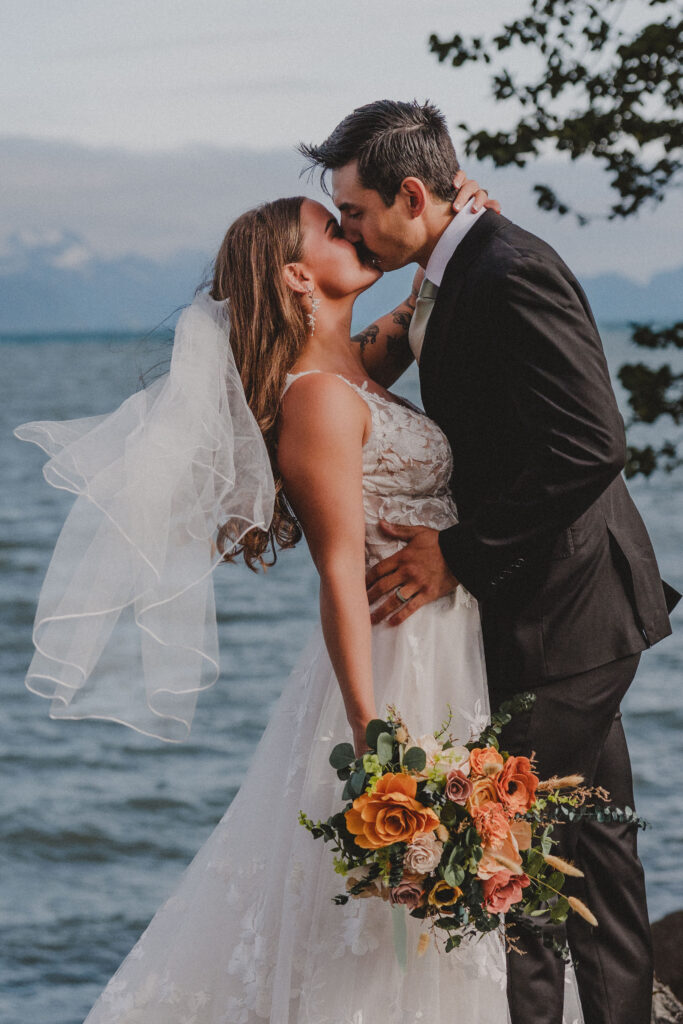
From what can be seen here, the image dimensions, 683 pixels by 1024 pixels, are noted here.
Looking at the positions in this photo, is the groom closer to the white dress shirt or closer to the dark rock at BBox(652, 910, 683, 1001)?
the white dress shirt

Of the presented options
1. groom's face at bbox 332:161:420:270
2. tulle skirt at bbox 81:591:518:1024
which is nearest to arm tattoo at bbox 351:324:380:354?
groom's face at bbox 332:161:420:270

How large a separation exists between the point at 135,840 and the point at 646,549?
543 centimetres

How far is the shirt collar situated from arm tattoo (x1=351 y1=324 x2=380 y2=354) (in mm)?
435

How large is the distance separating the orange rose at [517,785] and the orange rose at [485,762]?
0.02m

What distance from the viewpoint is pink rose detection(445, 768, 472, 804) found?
233cm

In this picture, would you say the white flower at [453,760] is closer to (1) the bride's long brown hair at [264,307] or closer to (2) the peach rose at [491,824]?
(2) the peach rose at [491,824]

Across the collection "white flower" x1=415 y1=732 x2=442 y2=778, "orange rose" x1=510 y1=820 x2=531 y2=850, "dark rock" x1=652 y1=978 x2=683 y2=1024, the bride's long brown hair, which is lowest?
"dark rock" x1=652 y1=978 x2=683 y2=1024

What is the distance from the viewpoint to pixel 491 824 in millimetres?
2338

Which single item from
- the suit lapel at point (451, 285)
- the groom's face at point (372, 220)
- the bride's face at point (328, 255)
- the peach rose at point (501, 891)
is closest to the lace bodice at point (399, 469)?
the suit lapel at point (451, 285)

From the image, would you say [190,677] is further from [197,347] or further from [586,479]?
[586,479]

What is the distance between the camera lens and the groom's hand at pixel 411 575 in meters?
2.73

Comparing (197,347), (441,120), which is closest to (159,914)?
(197,347)

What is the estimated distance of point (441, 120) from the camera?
2.94 metres

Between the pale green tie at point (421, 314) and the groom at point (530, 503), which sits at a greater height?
the pale green tie at point (421, 314)
